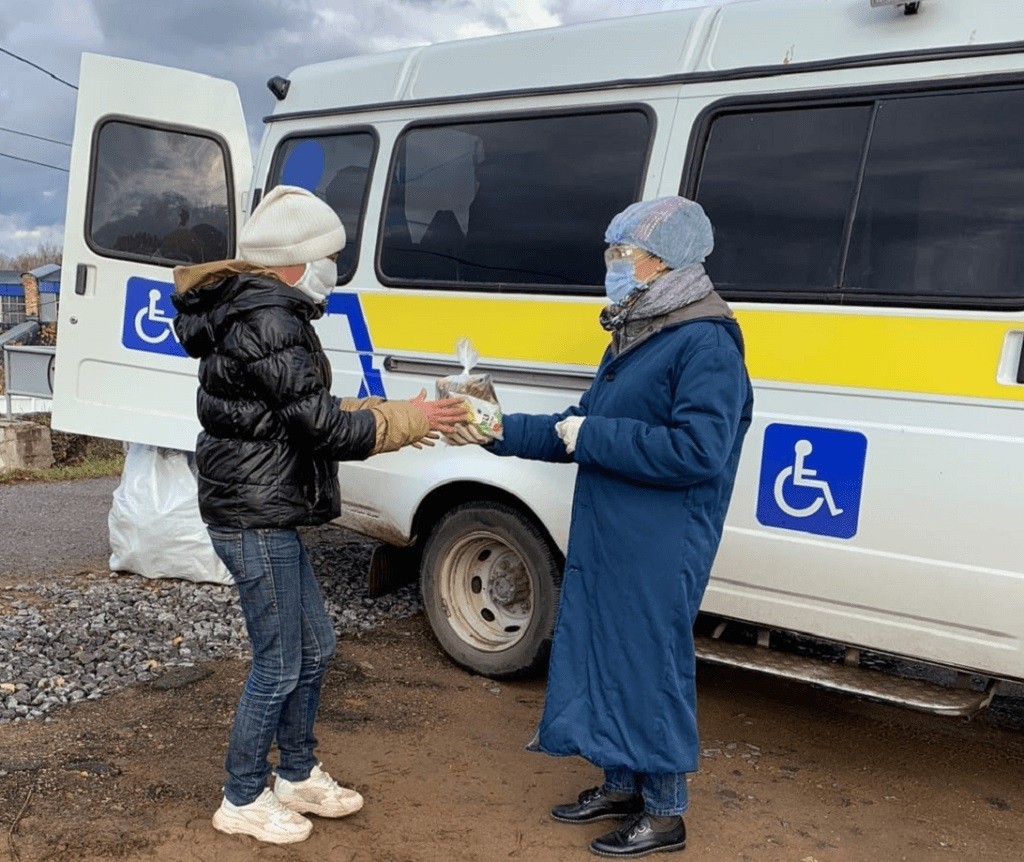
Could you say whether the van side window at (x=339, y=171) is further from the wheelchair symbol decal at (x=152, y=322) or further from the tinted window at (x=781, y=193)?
the tinted window at (x=781, y=193)

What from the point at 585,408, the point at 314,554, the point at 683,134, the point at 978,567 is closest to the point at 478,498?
the point at 585,408

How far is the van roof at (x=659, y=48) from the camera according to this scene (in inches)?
138

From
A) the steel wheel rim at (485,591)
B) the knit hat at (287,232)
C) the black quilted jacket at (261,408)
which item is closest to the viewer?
the black quilted jacket at (261,408)

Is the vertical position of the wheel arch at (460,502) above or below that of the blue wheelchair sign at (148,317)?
below

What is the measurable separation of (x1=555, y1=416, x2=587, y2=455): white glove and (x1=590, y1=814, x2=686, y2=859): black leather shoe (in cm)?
111

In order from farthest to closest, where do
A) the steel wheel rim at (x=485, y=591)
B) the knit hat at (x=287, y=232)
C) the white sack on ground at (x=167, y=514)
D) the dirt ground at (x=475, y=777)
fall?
the white sack on ground at (x=167, y=514), the steel wheel rim at (x=485, y=591), the dirt ground at (x=475, y=777), the knit hat at (x=287, y=232)

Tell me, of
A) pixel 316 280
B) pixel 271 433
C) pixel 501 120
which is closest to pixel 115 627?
pixel 271 433

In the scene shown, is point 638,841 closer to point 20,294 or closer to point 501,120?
point 501,120

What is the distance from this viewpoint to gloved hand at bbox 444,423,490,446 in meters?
3.16

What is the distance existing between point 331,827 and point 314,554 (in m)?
3.60

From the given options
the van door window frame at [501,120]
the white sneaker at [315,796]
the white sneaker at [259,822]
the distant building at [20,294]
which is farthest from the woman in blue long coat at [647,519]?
the distant building at [20,294]

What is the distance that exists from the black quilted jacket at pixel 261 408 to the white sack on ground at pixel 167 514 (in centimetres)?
281

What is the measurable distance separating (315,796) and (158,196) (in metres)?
3.60

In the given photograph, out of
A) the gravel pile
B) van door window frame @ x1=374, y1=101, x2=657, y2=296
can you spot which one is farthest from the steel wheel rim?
van door window frame @ x1=374, y1=101, x2=657, y2=296
